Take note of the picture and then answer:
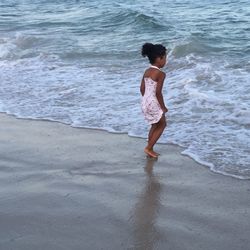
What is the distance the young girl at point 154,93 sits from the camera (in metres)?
5.41

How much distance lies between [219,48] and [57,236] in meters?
8.89

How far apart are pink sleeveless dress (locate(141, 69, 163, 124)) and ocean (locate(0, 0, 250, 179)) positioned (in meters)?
0.49

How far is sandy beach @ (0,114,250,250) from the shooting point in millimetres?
3684

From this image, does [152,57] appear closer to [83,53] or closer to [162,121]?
[162,121]

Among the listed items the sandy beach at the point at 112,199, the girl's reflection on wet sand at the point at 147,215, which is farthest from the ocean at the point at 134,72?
the girl's reflection on wet sand at the point at 147,215

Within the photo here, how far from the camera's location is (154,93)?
5602 millimetres

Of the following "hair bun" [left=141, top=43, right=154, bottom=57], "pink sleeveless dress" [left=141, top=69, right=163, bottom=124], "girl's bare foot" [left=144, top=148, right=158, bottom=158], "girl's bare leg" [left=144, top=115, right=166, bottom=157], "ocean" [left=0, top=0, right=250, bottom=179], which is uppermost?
"hair bun" [left=141, top=43, right=154, bottom=57]

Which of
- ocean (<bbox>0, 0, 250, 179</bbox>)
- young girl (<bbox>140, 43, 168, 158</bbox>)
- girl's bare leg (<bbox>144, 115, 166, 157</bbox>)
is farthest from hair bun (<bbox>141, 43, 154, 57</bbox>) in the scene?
ocean (<bbox>0, 0, 250, 179</bbox>)

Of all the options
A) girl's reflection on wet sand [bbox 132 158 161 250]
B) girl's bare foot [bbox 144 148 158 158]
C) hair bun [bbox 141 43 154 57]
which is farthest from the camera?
girl's bare foot [bbox 144 148 158 158]

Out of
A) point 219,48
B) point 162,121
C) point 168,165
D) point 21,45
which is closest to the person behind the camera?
Answer: point 168,165

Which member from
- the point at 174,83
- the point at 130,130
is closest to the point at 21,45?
the point at 174,83

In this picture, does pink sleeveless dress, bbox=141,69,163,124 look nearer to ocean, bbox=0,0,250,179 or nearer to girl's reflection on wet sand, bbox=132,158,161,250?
ocean, bbox=0,0,250,179

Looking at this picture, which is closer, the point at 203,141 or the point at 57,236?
the point at 57,236

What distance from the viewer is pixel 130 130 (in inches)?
256
